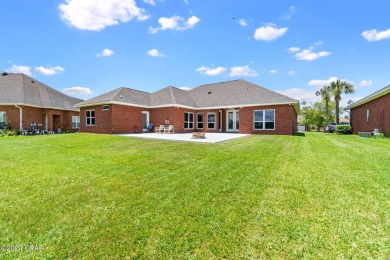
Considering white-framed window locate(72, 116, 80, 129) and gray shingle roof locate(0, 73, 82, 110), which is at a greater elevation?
gray shingle roof locate(0, 73, 82, 110)

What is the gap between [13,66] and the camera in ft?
90.5

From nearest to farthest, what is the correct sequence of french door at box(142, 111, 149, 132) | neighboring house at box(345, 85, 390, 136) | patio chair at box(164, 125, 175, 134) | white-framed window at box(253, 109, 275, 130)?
neighboring house at box(345, 85, 390, 136) → white-framed window at box(253, 109, 275, 130) → patio chair at box(164, 125, 175, 134) → french door at box(142, 111, 149, 132)

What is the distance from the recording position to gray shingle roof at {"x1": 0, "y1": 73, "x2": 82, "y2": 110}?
66.0 ft

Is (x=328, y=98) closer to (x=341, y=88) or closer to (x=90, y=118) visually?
(x=341, y=88)

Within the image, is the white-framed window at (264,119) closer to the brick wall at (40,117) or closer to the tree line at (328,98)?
the brick wall at (40,117)

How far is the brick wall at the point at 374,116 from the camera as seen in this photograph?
13.7 meters

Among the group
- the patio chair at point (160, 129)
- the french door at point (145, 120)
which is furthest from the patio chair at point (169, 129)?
the french door at point (145, 120)

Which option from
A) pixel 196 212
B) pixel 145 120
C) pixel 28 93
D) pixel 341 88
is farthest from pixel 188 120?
pixel 341 88

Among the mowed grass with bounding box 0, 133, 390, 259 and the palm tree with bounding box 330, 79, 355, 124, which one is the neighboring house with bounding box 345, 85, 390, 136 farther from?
the palm tree with bounding box 330, 79, 355, 124

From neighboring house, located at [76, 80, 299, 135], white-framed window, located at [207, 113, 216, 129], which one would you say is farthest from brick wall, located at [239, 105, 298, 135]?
white-framed window, located at [207, 113, 216, 129]

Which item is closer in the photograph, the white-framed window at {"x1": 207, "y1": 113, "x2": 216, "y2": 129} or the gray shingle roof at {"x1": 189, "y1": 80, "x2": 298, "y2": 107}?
the gray shingle roof at {"x1": 189, "y1": 80, "x2": 298, "y2": 107}

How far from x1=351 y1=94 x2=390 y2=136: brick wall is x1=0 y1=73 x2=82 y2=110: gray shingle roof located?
32265 mm

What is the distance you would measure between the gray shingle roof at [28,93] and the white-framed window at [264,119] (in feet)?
76.4

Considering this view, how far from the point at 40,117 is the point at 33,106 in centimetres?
152
